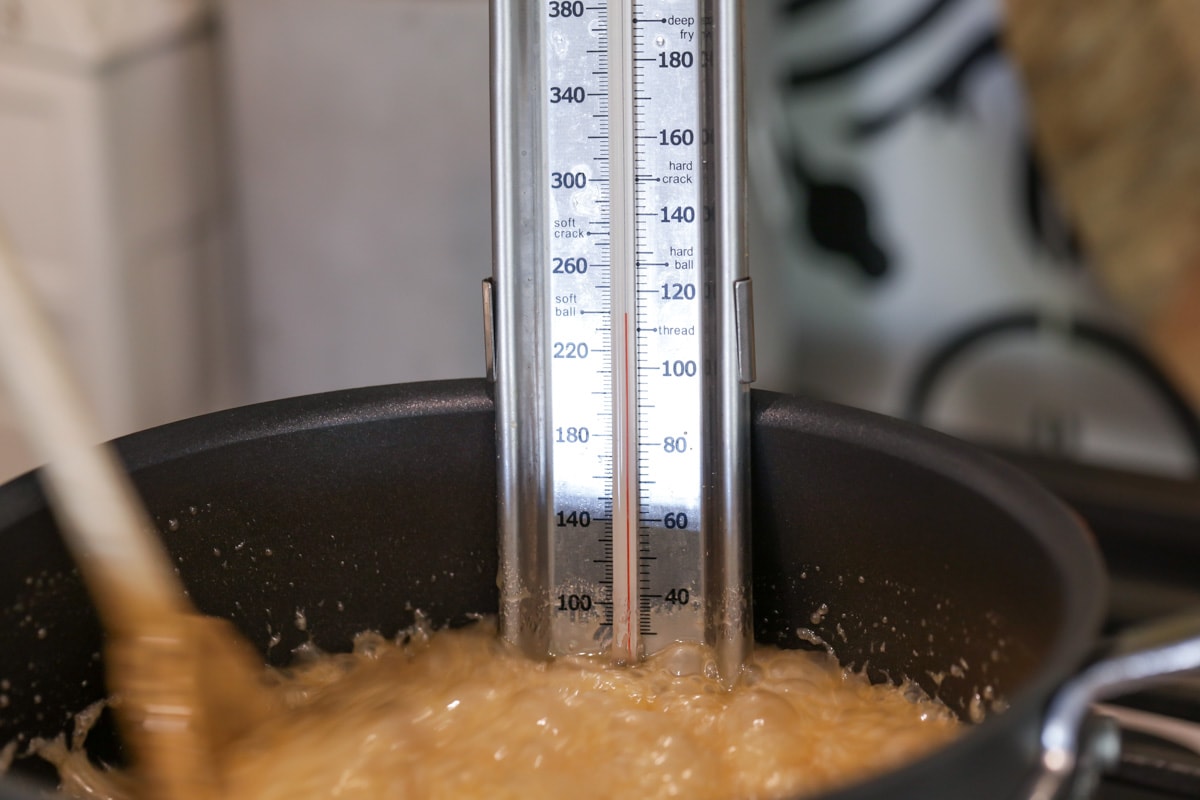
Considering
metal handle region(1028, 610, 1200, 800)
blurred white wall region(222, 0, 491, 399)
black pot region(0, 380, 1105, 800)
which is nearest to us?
metal handle region(1028, 610, 1200, 800)

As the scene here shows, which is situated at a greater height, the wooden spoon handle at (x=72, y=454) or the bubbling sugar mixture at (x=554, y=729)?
the wooden spoon handle at (x=72, y=454)

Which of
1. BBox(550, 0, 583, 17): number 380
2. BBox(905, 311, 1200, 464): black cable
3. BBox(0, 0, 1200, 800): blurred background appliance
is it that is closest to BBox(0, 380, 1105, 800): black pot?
BBox(550, 0, 583, 17): number 380

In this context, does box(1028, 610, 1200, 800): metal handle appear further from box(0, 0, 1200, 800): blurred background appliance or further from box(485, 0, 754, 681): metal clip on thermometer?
box(0, 0, 1200, 800): blurred background appliance

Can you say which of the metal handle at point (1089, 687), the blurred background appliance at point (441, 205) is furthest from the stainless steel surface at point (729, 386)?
the blurred background appliance at point (441, 205)

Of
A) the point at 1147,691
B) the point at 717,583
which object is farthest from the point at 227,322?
the point at 1147,691

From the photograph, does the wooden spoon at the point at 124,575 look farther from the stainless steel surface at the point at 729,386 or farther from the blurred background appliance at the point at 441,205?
the blurred background appliance at the point at 441,205

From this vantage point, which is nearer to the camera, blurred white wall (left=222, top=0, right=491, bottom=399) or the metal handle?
the metal handle

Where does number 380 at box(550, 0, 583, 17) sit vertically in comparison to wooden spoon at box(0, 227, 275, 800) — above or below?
above
